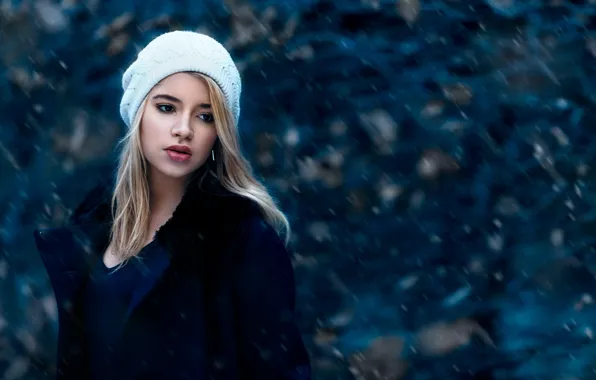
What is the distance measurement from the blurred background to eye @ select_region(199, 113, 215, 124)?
184 cm

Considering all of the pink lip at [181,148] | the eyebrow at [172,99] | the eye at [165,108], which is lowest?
the pink lip at [181,148]

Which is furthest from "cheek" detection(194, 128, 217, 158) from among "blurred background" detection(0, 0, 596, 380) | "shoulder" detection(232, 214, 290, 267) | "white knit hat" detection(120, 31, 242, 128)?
"blurred background" detection(0, 0, 596, 380)

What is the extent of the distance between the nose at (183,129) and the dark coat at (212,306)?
20cm

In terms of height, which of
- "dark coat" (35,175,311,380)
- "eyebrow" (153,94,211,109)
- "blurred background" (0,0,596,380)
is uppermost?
"eyebrow" (153,94,211,109)

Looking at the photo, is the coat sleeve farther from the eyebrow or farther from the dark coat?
the eyebrow

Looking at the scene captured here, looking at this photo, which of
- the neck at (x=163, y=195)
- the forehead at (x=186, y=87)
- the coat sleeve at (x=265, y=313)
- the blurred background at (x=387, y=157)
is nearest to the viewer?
the coat sleeve at (x=265, y=313)

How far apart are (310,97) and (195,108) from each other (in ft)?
6.25

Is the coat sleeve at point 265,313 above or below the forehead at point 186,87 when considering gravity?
below

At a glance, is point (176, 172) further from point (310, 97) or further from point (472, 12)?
point (472, 12)

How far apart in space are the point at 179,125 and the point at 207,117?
3.6 inches

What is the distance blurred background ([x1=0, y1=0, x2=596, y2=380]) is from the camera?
13.8ft

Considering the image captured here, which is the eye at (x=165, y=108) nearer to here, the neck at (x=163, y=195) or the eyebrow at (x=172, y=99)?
the eyebrow at (x=172, y=99)

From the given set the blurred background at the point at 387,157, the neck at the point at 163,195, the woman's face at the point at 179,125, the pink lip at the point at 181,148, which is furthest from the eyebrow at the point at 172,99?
the blurred background at the point at 387,157

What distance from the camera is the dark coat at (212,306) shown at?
2260mm
